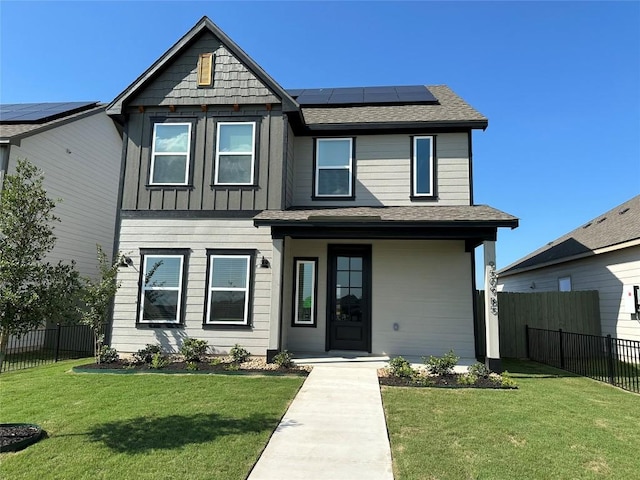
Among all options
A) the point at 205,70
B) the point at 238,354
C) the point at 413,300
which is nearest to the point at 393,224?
the point at 413,300

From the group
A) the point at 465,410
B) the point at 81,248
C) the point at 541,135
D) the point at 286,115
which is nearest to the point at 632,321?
the point at 465,410

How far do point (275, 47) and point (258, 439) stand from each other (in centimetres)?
1150

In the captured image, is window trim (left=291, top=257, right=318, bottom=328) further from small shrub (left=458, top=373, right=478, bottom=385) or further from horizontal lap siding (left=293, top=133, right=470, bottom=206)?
small shrub (left=458, top=373, right=478, bottom=385)

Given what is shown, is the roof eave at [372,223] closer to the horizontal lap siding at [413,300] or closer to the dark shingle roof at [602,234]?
the horizontal lap siding at [413,300]

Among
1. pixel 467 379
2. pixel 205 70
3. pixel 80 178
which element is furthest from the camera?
pixel 80 178

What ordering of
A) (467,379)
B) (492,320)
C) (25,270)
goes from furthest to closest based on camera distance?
(492,320) < (467,379) < (25,270)

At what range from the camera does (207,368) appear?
7.89 m

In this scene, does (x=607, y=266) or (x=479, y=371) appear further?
(x=607, y=266)

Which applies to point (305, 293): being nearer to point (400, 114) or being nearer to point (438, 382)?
point (438, 382)

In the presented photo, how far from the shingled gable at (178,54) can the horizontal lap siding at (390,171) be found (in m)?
2.24

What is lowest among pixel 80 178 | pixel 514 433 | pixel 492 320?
pixel 514 433

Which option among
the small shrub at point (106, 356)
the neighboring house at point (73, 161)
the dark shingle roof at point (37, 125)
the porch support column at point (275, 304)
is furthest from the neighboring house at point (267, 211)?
the neighboring house at point (73, 161)

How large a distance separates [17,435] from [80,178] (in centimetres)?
1120

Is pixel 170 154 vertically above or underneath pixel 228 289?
above
